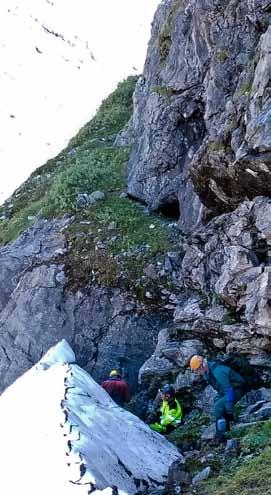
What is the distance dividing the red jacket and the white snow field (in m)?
2.18

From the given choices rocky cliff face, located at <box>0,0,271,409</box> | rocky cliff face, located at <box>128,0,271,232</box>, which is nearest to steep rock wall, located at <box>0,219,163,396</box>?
rocky cliff face, located at <box>0,0,271,409</box>

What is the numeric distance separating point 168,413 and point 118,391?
1.72m

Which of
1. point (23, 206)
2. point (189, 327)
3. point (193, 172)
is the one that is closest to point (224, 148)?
point (193, 172)

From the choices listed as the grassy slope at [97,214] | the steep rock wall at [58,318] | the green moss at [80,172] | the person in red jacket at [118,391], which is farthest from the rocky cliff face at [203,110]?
the person in red jacket at [118,391]

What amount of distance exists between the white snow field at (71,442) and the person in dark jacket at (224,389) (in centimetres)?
97

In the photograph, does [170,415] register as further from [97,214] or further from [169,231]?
[97,214]

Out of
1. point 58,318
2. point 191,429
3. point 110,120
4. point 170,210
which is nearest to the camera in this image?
point 191,429

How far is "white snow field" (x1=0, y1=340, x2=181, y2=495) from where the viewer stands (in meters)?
8.45

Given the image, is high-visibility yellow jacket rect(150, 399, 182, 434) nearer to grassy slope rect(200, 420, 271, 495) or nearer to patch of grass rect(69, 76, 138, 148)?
grassy slope rect(200, 420, 271, 495)

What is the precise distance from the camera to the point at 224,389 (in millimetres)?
10953

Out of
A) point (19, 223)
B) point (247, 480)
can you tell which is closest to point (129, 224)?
point (19, 223)

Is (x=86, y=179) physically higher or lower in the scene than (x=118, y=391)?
higher

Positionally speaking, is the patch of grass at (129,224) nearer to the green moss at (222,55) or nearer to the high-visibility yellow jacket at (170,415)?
the green moss at (222,55)

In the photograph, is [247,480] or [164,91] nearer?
[247,480]
